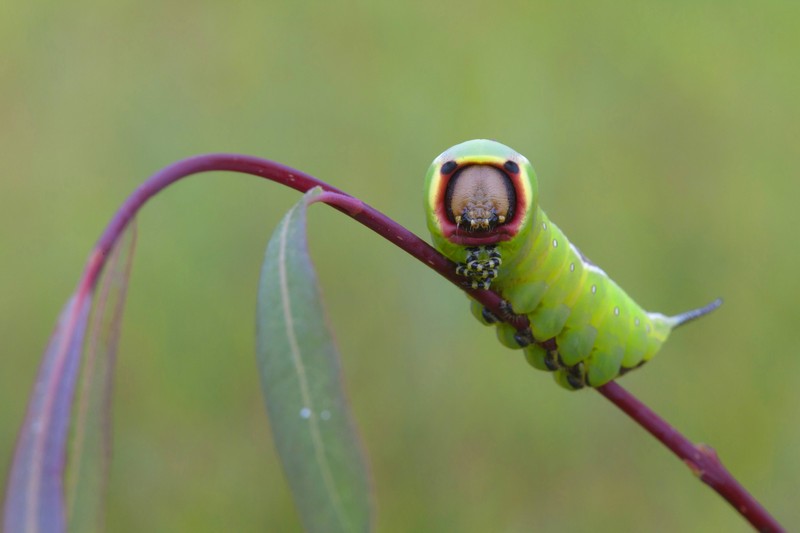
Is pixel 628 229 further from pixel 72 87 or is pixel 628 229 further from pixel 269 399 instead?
pixel 269 399

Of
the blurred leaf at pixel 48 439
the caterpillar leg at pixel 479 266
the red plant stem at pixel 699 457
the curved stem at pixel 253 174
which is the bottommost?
the red plant stem at pixel 699 457

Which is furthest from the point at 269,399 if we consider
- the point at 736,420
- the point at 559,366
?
the point at 736,420

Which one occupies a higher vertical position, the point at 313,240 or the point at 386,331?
the point at 313,240

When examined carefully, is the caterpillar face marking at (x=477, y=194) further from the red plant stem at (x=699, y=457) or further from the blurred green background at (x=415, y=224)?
the blurred green background at (x=415, y=224)

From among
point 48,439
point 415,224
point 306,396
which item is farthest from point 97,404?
point 415,224

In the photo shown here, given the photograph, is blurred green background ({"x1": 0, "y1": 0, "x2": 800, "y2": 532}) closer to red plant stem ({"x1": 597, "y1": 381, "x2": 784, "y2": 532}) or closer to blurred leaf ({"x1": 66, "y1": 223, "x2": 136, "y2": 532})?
red plant stem ({"x1": 597, "y1": 381, "x2": 784, "y2": 532})

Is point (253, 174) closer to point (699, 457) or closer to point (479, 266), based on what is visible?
point (479, 266)

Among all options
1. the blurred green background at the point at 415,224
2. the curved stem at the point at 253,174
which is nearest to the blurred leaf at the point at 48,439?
the curved stem at the point at 253,174
